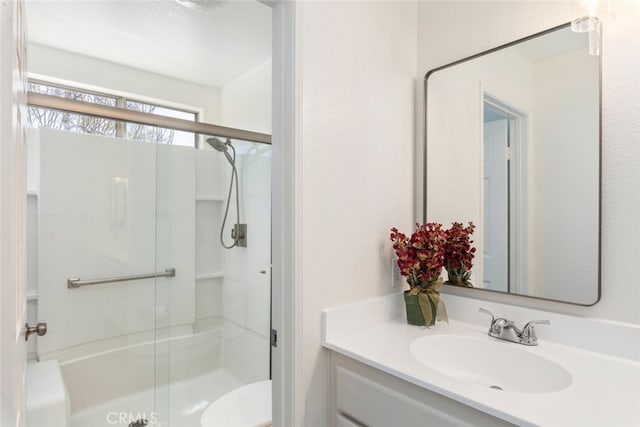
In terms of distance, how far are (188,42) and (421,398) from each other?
2.36 meters

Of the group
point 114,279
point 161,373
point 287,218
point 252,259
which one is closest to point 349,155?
point 287,218

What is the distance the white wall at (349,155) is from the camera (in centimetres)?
113

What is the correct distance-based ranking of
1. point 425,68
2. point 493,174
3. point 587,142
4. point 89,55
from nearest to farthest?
1. point 587,142
2. point 493,174
3. point 425,68
4. point 89,55

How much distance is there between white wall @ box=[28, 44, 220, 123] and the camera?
2.28m

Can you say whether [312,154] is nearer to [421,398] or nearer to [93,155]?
[421,398]

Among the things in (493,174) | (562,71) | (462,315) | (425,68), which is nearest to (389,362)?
(462,315)

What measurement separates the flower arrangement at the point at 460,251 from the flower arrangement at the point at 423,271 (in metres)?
0.06

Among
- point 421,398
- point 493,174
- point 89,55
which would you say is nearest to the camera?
point 421,398

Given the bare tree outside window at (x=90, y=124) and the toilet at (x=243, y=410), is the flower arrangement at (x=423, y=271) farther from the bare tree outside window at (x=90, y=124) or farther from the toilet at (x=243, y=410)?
the bare tree outside window at (x=90, y=124)

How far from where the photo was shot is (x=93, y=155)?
7.11ft

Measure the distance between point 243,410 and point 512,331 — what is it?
1434 millimetres

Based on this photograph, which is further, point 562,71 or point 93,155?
point 93,155

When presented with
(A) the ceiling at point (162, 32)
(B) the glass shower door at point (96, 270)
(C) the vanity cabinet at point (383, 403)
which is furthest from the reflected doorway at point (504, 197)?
(B) the glass shower door at point (96, 270)

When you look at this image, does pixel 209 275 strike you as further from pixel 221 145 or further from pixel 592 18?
pixel 592 18
